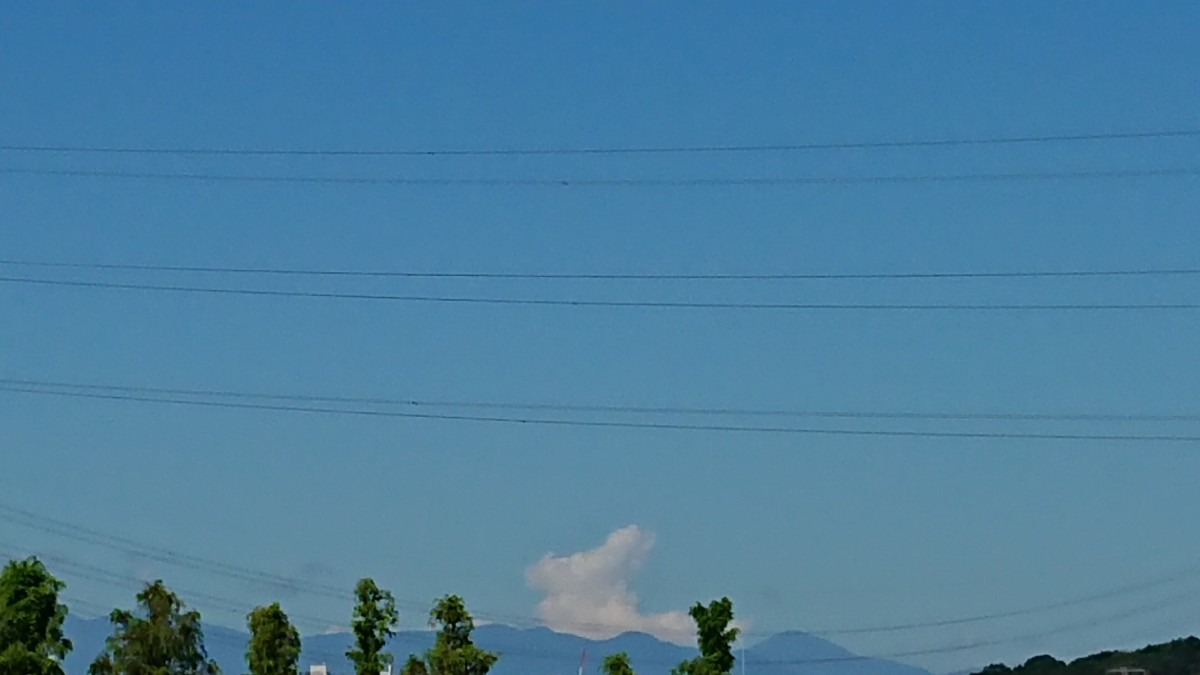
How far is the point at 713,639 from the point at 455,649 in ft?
63.3

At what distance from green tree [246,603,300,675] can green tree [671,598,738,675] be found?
24.6 m

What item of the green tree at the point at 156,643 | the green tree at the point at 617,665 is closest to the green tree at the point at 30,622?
the green tree at the point at 156,643

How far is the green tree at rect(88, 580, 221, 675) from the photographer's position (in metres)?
115

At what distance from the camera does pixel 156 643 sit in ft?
378

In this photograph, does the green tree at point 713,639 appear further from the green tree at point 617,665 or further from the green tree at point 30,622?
the green tree at point 30,622

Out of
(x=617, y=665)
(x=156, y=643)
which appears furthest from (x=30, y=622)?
(x=617, y=665)

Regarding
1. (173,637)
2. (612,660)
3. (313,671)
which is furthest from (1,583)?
(313,671)

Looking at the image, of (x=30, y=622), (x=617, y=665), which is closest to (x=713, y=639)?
(x=617, y=665)

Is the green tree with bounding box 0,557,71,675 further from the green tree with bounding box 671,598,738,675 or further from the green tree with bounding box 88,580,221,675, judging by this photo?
the green tree with bounding box 671,598,738,675

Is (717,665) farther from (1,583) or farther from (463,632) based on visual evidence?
(1,583)

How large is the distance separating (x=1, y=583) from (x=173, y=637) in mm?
12818

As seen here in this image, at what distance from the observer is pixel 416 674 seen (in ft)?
385

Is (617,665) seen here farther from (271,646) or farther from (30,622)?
(30,622)

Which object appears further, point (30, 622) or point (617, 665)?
point (617, 665)
